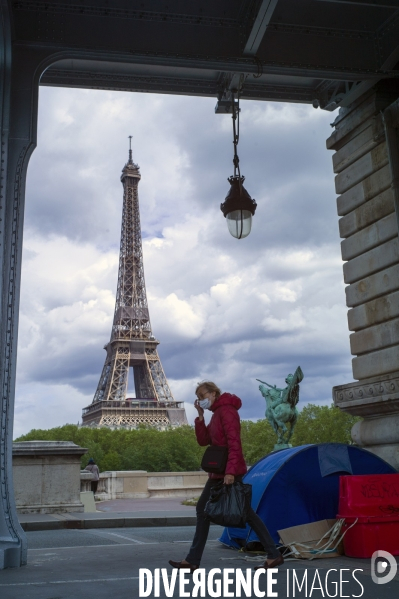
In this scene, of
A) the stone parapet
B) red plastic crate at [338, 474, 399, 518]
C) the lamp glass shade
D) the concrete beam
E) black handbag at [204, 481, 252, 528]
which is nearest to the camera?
black handbag at [204, 481, 252, 528]

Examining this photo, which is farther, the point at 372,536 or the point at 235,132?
the point at 235,132

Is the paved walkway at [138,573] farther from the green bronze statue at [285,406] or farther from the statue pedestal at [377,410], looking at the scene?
the green bronze statue at [285,406]

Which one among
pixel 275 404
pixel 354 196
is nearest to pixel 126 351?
pixel 275 404

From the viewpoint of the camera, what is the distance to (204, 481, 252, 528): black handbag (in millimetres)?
6004

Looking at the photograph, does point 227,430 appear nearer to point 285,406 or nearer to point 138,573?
point 138,573

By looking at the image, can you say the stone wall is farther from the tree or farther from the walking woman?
the tree

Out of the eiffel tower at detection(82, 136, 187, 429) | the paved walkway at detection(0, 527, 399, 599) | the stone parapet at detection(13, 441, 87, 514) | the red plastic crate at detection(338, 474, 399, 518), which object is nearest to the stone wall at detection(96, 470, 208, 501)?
the stone parapet at detection(13, 441, 87, 514)

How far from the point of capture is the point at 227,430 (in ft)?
20.8

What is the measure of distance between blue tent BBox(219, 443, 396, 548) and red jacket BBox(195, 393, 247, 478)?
156 centimetres

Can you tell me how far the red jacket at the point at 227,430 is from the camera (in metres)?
6.29

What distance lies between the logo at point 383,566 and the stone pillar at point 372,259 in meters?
2.41

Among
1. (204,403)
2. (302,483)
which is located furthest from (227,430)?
(302,483)

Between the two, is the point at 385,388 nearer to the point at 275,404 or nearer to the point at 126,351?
the point at 275,404

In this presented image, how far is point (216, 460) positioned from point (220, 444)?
222 mm
